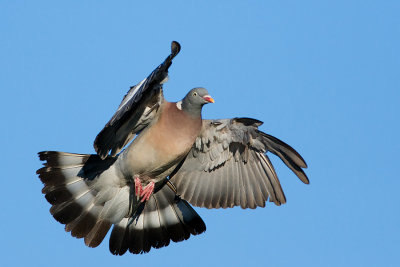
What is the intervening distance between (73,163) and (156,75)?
248 centimetres

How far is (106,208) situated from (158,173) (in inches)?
40.4

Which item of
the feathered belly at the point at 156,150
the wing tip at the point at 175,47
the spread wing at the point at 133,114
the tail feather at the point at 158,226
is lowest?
the tail feather at the point at 158,226

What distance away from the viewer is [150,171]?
28.8 feet

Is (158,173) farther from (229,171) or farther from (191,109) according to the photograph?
(229,171)

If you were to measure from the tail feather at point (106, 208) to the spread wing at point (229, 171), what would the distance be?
34 centimetres

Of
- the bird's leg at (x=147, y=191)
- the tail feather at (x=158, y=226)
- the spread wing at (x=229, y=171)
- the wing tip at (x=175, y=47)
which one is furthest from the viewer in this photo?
the tail feather at (x=158, y=226)

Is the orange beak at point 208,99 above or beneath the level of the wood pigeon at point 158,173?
above

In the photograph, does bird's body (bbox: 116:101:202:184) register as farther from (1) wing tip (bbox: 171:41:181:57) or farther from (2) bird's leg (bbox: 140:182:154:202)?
(1) wing tip (bbox: 171:41:181:57)

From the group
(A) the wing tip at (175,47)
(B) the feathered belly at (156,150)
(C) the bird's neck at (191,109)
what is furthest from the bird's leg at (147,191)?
(A) the wing tip at (175,47)

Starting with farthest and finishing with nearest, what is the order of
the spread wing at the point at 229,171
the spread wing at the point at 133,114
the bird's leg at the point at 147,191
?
1. the spread wing at the point at 229,171
2. the bird's leg at the point at 147,191
3. the spread wing at the point at 133,114

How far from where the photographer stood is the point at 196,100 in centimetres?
865

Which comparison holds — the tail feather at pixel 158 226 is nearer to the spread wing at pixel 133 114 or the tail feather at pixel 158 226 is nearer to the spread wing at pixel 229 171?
the spread wing at pixel 229 171

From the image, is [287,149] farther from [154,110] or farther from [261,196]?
[154,110]

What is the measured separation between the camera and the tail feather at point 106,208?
898 cm
